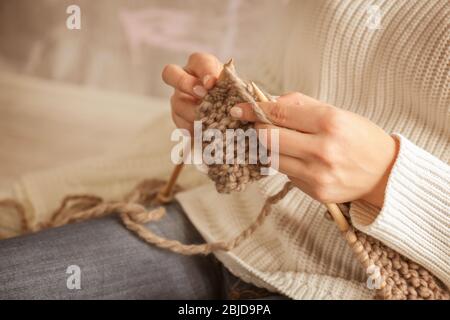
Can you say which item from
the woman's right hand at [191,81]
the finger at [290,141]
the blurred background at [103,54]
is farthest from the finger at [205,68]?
the blurred background at [103,54]

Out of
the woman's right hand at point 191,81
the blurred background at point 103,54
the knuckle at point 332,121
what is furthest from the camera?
the blurred background at point 103,54

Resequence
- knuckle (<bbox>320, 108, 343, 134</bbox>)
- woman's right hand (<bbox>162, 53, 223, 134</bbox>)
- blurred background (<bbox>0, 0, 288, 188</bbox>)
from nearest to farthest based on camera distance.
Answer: knuckle (<bbox>320, 108, 343, 134</bbox>)
woman's right hand (<bbox>162, 53, 223, 134</bbox>)
blurred background (<bbox>0, 0, 288, 188</bbox>)

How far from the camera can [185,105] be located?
701 millimetres

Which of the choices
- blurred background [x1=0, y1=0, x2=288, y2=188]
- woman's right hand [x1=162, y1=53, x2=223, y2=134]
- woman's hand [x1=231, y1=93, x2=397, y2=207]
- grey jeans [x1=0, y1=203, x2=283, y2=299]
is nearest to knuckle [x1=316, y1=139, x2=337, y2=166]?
woman's hand [x1=231, y1=93, x2=397, y2=207]

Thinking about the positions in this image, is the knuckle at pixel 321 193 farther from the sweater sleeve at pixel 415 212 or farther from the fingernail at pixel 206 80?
the fingernail at pixel 206 80

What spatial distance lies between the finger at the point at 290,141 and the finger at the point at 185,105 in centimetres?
16

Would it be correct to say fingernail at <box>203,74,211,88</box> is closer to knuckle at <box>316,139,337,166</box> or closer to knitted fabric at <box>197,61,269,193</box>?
knitted fabric at <box>197,61,269,193</box>

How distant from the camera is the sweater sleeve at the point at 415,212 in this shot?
1.92 feet

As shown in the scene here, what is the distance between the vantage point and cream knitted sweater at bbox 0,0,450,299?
2.00 feet

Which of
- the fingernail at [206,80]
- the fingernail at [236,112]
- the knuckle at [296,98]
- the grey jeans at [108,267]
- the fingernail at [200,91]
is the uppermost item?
the fingernail at [206,80]

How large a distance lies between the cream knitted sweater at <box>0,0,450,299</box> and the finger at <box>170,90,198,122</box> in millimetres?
142

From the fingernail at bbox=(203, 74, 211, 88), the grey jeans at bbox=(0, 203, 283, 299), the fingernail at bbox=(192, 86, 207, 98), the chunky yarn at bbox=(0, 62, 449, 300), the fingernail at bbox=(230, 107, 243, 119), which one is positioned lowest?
the grey jeans at bbox=(0, 203, 283, 299)
